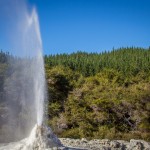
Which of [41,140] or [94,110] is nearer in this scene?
[41,140]

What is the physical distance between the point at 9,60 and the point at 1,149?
95.2 feet

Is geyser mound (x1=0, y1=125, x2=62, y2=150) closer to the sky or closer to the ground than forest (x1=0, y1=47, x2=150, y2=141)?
closer to the ground

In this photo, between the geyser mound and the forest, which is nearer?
the geyser mound

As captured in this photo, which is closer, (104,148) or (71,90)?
(104,148)

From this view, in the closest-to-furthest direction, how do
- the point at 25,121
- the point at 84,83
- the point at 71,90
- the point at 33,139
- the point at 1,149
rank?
the point at 33,139 < the point at 1,149 < the point at 25,121 < the point at 71,90 < the point at 84,83

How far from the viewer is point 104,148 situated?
15008 millimetres

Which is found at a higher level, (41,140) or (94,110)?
(94,110)

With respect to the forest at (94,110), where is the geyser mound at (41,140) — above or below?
below

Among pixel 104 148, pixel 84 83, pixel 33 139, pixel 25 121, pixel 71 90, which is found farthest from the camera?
pixel 84 83

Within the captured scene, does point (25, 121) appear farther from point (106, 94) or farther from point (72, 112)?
point (106, 94)

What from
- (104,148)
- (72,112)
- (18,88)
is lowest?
(104,148)

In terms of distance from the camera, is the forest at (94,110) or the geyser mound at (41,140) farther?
the forest at (94,110)

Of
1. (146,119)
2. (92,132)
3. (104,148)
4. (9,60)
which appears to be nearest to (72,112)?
(92,132)

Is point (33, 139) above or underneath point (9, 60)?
underneath
